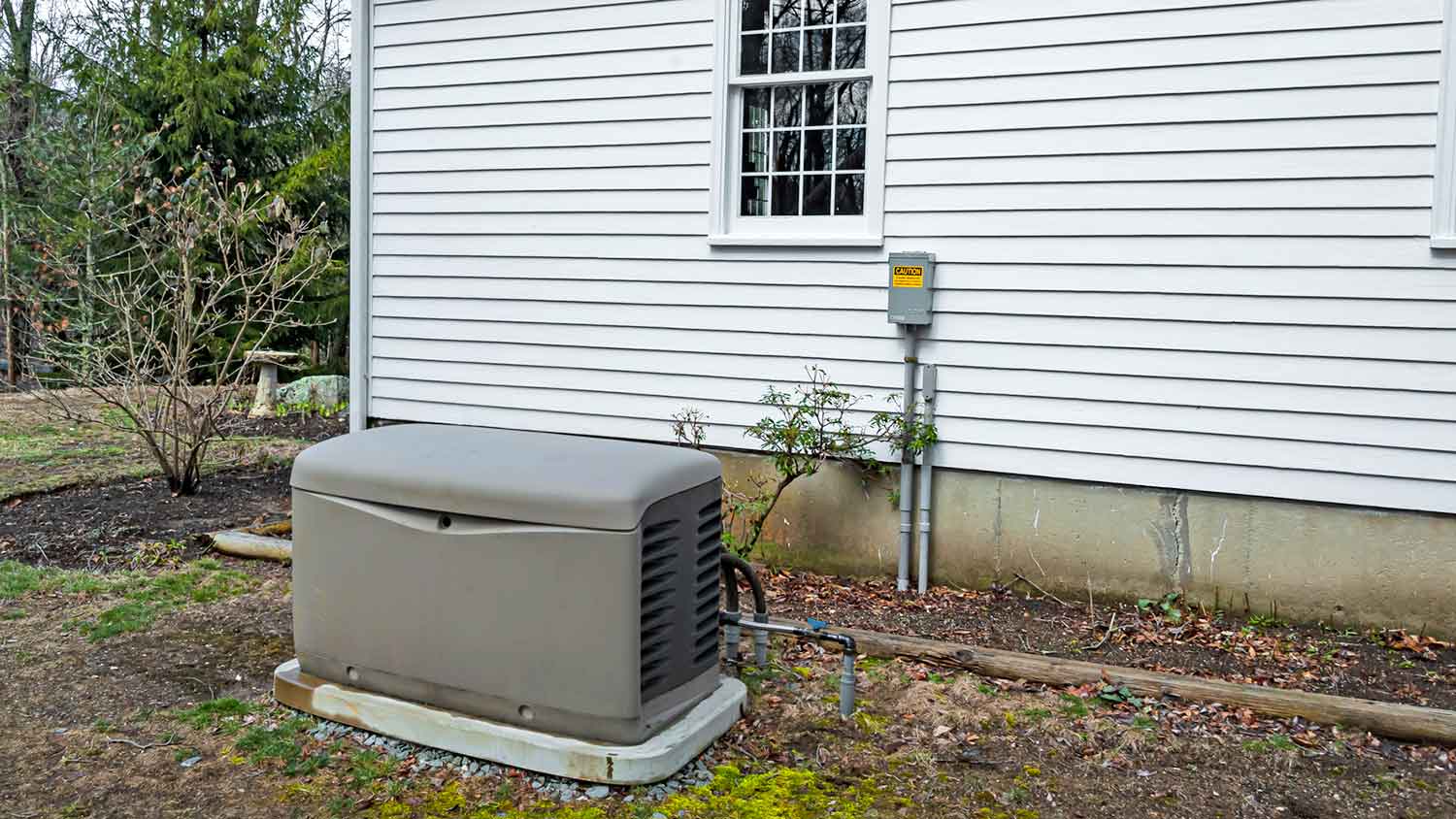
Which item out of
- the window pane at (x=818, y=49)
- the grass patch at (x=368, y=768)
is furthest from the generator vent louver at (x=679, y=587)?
the window pane at (x=818, y=49)

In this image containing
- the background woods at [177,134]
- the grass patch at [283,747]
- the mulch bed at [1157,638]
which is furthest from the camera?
the background woods at [177,134]

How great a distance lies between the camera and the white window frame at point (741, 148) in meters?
6.12

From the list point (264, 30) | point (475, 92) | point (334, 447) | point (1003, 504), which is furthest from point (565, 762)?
point (264, 30)

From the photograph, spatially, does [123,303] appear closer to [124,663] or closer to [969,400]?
[124,663]

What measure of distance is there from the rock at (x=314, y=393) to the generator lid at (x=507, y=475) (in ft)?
30.3

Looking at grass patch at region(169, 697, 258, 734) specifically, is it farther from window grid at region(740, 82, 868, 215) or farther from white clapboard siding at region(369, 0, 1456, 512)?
window grid at region(740, 82, 868, 215)

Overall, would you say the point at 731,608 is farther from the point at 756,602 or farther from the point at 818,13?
the point at 818,13

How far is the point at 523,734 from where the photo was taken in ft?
11.9

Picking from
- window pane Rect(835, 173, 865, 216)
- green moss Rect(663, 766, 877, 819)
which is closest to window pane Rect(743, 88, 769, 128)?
window pane Rect(835, 173, 865, 216)

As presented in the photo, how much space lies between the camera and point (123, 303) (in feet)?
25.1

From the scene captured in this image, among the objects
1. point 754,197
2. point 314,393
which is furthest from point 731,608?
point 314,393

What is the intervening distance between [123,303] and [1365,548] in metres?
7.58

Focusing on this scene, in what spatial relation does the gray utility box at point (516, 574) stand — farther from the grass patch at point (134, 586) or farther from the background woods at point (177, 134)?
the background woods at point (177, 134)

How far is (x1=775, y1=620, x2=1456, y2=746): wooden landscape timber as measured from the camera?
159 inches
